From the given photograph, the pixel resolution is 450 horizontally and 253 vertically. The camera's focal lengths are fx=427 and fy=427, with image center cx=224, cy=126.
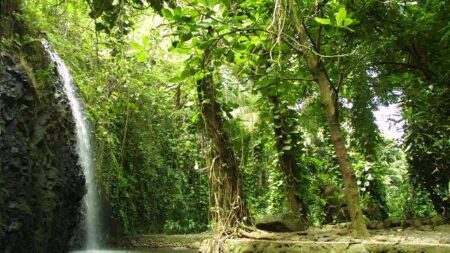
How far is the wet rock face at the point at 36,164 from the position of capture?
22.3 ft

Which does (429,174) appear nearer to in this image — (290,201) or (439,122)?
(439,122)

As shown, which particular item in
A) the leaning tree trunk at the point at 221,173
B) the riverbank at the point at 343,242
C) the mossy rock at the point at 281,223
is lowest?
the riverbank at the point at 343,242

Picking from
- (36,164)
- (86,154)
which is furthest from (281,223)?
(86,154)

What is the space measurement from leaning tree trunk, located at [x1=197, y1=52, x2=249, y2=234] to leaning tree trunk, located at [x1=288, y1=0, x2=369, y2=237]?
1.02 meters

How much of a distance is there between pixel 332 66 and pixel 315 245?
5.73 feet

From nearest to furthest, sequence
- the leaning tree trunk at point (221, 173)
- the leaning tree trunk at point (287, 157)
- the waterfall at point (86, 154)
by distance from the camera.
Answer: the leaning tree trunk at point (221, 173) < the leaning tree trunk at point (287, 157) < the waterfall at point (86, 154)

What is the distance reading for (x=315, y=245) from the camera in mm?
2752

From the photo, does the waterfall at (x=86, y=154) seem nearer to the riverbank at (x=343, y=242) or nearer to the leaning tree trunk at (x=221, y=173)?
the leaning tree trunk at (x=221, y=173)

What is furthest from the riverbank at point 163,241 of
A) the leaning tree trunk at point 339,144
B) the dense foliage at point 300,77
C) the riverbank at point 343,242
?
the leaning tree trunk at point 339,144

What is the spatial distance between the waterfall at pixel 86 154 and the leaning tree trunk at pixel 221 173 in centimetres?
669

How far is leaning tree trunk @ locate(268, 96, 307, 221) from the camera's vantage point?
18.2 feet

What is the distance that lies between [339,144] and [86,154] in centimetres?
855

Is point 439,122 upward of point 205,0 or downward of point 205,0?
downward

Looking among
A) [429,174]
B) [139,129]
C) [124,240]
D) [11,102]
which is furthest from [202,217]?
[429,174]
